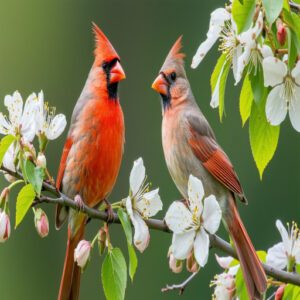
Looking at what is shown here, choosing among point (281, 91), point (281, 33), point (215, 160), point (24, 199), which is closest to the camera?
point (281, 33)

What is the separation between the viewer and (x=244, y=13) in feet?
8.04

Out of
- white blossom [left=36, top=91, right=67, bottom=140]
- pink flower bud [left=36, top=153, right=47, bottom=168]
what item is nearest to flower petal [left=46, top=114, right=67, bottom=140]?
white blossom [left=36, top=91, right=67, bottom=140]

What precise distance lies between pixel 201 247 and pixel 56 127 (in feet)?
1.89

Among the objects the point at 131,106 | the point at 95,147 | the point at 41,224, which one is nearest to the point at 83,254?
the point at 41,224

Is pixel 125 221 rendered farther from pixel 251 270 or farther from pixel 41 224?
pixel 251 270

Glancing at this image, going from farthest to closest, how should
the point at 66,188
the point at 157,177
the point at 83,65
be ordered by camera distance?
1. the point at 83,65
2. the point at 157,177
3. the point at 66,188

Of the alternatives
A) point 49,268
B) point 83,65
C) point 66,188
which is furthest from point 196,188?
point 83,65

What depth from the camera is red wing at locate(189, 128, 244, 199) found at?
153 inches

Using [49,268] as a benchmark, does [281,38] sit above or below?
above

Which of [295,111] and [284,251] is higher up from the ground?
[295,111]

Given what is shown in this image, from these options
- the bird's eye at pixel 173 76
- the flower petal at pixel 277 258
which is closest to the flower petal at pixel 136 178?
the flower petal at pixel 277 258

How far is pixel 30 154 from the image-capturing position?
9.46ft

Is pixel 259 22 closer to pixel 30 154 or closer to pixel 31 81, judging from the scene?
pixel 30 154

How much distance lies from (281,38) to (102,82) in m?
1.78
